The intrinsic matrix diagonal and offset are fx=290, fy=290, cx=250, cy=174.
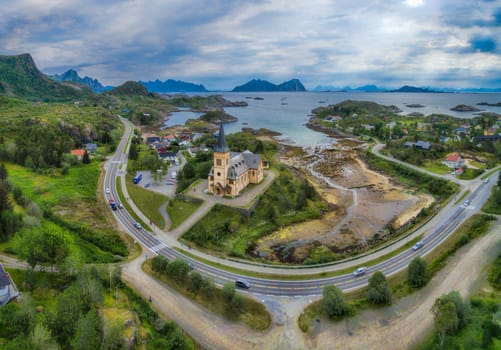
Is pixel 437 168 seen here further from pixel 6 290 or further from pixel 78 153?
pixel 78 153

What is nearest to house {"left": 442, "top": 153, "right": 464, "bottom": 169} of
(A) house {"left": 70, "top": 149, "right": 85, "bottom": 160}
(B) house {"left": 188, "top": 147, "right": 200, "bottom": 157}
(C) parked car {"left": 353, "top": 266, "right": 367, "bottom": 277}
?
(C) parked car {"left": 353, "top": 266, "right": 367, "bottom": 277}

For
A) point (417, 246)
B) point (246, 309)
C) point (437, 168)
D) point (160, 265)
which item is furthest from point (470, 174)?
point (160, 265)

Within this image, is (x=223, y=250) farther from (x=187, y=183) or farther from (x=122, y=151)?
(x=122, y=151)

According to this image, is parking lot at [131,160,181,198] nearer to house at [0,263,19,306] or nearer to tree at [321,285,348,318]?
house at [0,263,19,306]

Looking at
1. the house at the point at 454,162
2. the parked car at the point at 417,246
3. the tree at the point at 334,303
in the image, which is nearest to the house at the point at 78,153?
the tree at the point at 334,303

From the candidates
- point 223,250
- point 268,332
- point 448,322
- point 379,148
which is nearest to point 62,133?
point 223,250
